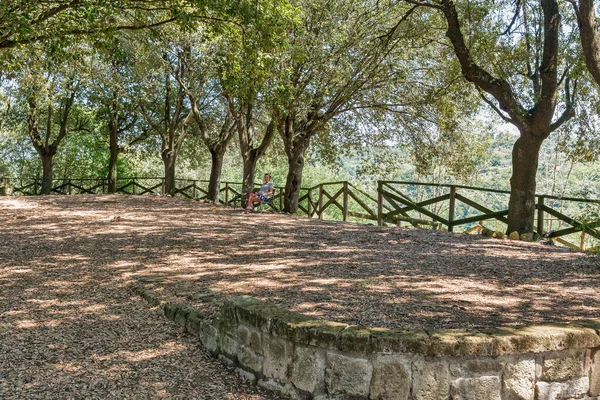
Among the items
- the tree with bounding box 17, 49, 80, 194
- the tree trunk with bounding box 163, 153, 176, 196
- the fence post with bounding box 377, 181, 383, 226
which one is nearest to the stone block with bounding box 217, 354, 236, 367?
the fence post with bounding box 377, 181, 383, 226

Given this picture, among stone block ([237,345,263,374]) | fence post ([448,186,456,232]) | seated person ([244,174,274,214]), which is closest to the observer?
stone block ([237,345,263,374])

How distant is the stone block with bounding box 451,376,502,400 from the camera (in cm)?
318

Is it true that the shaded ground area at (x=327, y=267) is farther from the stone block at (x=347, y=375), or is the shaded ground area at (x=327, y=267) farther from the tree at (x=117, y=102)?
the tree at (x=117, y=102)

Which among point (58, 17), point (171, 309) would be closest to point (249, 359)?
point (171, 309)

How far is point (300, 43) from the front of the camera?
12750 mm

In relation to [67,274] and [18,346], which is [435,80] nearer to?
[67,274]

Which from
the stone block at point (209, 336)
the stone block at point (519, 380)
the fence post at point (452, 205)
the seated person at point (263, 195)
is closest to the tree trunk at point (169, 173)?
the seated person at point (263, 195)

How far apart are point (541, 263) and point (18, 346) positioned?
5.85 meters

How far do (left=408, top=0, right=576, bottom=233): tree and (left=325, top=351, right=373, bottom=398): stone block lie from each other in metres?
7.20

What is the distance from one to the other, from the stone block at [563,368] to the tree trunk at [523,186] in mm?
6714

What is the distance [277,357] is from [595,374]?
2.01m

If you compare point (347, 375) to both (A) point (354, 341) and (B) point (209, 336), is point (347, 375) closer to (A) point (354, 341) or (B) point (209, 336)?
(A) point (354, 341)

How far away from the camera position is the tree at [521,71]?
29.9 ft

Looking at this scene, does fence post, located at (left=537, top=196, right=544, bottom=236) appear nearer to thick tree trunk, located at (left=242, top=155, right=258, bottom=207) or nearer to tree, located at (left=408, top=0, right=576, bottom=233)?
tree, located at (left=408, top=0, right=576, bottom=233)
